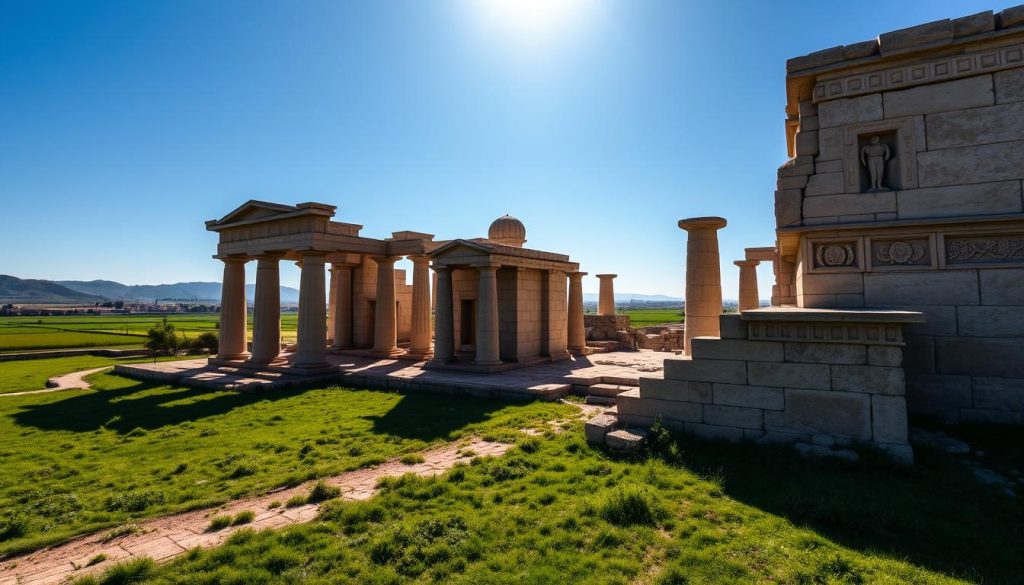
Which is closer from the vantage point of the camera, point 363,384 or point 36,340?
point 363,384

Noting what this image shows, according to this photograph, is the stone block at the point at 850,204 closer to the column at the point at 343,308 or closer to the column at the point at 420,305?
the column at the point at 420,305

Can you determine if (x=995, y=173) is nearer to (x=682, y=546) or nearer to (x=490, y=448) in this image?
(x=682, y=546)

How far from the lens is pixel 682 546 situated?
5.13 metres

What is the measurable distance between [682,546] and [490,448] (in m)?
4.71

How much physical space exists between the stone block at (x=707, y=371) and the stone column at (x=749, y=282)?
48.7 ft

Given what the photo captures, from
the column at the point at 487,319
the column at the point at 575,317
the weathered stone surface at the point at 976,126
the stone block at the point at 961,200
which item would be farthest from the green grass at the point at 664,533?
the column at the point at 575,317

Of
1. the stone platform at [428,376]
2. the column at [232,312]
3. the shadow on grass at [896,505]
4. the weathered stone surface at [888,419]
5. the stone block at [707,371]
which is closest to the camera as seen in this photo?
the shadow on grass at [896,505]

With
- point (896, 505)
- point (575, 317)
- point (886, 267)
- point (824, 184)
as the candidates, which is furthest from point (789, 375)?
point (575, 317)

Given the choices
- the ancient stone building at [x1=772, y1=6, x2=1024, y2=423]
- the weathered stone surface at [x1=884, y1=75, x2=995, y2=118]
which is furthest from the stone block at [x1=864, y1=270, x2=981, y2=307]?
the weathered stone surface at [x1=884, y1=75, x2=995, y2=118]

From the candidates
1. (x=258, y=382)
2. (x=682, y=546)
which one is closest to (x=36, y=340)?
(x=258, y=382)

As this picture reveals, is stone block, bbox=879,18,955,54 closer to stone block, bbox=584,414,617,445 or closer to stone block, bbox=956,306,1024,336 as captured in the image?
stone block, bbox=956,306,1024,336

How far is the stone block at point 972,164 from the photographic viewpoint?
8.24m

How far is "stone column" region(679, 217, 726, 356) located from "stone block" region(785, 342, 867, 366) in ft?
19.5

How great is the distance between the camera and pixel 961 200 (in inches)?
333
